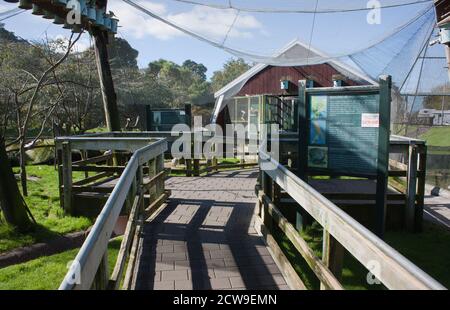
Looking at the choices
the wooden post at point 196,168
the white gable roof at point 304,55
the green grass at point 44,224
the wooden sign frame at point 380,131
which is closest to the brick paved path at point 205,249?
the wooden sign frame at point 380,131

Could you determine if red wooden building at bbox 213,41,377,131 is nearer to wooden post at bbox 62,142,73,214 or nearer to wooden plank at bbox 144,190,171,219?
wooden plank at bbox 144,190,171,219

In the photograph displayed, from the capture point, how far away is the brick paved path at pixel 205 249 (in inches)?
147

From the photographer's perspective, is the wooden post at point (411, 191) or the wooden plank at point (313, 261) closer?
the wooden plank at point (313, 261)

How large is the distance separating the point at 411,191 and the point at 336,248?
4.04 metres

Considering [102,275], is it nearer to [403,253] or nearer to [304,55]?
[403,253]

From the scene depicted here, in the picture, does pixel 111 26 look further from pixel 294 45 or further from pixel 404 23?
pixel 294 45

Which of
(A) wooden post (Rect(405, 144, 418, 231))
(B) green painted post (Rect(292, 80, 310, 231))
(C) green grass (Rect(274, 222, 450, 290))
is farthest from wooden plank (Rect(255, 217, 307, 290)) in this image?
(A) wooden post (Rect(405, 144, 418, 231))

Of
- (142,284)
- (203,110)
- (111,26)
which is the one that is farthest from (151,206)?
(203,110)

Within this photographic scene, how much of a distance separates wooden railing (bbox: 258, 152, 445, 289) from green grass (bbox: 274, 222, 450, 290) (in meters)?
0.49

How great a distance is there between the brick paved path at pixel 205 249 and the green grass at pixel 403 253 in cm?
47

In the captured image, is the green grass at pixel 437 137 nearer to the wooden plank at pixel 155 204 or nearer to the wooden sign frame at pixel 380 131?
the wooden sign frame at pixel 380 131

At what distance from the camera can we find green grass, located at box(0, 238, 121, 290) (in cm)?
445

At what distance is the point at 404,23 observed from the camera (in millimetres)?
7504
